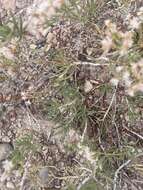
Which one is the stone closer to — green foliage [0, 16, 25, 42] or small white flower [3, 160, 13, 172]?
small white flower [3, 160, 13, 172]

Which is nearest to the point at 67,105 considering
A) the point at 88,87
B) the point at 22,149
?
the point at 88,87

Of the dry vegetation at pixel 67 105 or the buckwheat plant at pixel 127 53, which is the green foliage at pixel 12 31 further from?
the buckwheat plant at pixel 127 53

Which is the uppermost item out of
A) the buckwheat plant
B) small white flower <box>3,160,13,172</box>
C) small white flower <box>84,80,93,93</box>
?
the buckwheat plant

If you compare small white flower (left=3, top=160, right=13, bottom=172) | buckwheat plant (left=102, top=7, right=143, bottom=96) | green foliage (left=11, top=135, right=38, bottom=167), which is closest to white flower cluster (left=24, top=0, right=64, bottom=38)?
buckwheat plant (left=102, top=7, right=143, bottom=96)

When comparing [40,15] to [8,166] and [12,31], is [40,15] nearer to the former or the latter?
[12,31]

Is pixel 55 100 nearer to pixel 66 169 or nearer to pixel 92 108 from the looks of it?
pixel 92 108

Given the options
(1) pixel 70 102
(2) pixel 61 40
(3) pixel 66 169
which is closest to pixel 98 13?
(2) pixel 61 40

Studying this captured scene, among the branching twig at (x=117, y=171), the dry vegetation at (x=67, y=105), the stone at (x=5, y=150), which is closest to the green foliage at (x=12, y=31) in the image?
the dry vegetation at (x=67, y=105)

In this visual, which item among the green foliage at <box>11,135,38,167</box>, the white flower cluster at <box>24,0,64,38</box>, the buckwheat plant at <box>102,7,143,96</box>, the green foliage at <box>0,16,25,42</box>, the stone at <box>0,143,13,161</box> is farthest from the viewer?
the stone at <box>0,143,13,161</box>
